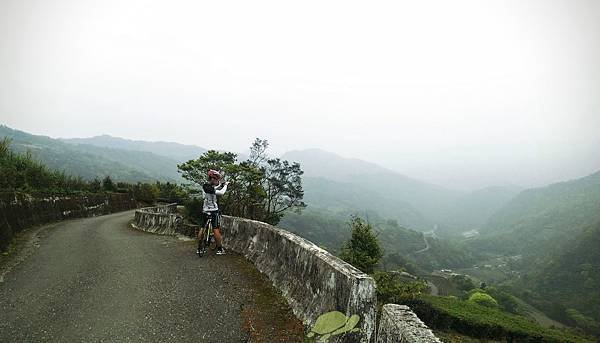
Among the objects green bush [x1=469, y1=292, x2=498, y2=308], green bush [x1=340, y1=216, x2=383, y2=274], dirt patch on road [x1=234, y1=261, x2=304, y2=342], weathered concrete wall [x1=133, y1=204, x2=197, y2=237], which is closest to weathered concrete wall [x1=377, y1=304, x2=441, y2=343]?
dirt patch on road [x1=234, y1=261, x2=304, y2=342]

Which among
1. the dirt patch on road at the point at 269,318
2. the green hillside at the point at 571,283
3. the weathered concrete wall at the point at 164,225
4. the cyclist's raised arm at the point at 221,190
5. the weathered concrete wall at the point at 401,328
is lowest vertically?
the green hillside at the point at 571,283

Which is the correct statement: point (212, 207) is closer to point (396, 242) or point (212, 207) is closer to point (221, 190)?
point (221, 190)

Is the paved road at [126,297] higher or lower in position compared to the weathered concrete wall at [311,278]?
lower

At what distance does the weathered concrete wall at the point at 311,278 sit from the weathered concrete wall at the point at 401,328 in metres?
0.41

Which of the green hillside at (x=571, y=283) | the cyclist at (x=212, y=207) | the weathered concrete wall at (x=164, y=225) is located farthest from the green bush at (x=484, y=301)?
the cyclist at (x=212, y=207)

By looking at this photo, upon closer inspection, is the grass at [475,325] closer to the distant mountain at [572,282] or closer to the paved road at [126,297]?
the paved road at [126,297]

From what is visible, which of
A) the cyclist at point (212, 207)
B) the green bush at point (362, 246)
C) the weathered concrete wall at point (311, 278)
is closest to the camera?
the weathered concrete wall at point (311, 278)

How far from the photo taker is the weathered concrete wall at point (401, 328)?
2650mm

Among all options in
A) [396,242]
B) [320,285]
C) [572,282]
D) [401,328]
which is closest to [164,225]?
[320,285]

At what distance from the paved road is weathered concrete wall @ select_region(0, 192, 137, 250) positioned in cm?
248

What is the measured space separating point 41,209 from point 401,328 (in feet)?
56.4

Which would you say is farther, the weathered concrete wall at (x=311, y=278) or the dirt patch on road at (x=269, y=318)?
the dirt patch on road at (x=269, y=318)

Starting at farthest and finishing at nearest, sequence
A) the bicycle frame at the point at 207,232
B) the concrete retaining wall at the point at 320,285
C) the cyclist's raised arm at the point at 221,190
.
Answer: the bicycle frame at the point at 207,232
the cyclist's raised arm at the point at 221,190
the concrete retaining wall at the point at 320,285

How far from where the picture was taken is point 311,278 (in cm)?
505
